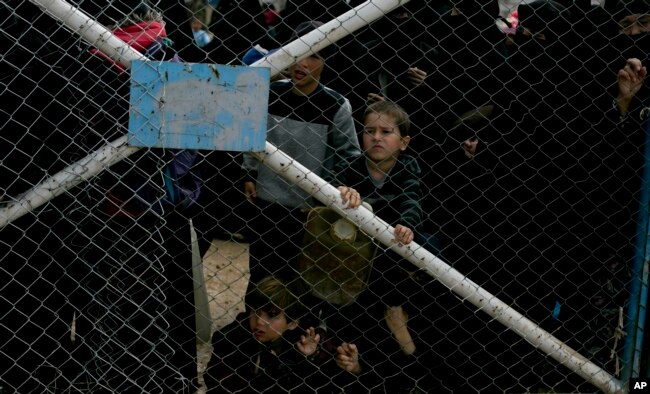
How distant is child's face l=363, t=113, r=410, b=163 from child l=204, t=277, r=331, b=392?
63 cm

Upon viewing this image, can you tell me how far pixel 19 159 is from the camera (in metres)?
3.71

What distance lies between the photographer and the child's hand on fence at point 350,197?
3.69 m

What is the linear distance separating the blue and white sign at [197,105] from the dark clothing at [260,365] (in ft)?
3.00

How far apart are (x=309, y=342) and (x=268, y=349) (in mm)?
172

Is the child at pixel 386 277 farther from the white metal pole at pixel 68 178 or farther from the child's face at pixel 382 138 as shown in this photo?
the white metal pole at pixel 68 178

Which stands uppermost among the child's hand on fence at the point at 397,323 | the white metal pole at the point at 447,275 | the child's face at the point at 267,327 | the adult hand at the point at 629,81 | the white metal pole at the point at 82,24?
the white metal pole at the point at 82,24

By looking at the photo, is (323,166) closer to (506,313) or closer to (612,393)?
(506,313)

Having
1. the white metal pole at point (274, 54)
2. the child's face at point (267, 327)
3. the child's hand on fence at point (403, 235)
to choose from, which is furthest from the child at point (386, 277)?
the white metal pole at point (274, 54)

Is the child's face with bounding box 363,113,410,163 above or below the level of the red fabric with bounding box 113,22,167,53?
below

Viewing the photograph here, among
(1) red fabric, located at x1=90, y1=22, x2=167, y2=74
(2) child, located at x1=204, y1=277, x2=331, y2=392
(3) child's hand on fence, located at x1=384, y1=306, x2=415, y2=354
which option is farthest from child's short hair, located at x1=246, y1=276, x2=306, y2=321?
(1) red fabric, located at x1=90, y1=22, x2=167, y2=74

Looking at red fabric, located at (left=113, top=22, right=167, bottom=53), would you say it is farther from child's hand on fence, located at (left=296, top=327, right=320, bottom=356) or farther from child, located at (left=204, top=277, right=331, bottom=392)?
child's hand on fence, located at (left=296, top=327, right=320, bottom=356)

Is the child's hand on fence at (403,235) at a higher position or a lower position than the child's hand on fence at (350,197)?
lower

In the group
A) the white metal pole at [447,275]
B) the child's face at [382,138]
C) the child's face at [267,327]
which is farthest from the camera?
the child's face at [267,327]

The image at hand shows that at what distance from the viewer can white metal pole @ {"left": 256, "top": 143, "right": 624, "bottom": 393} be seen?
362 centimetres
